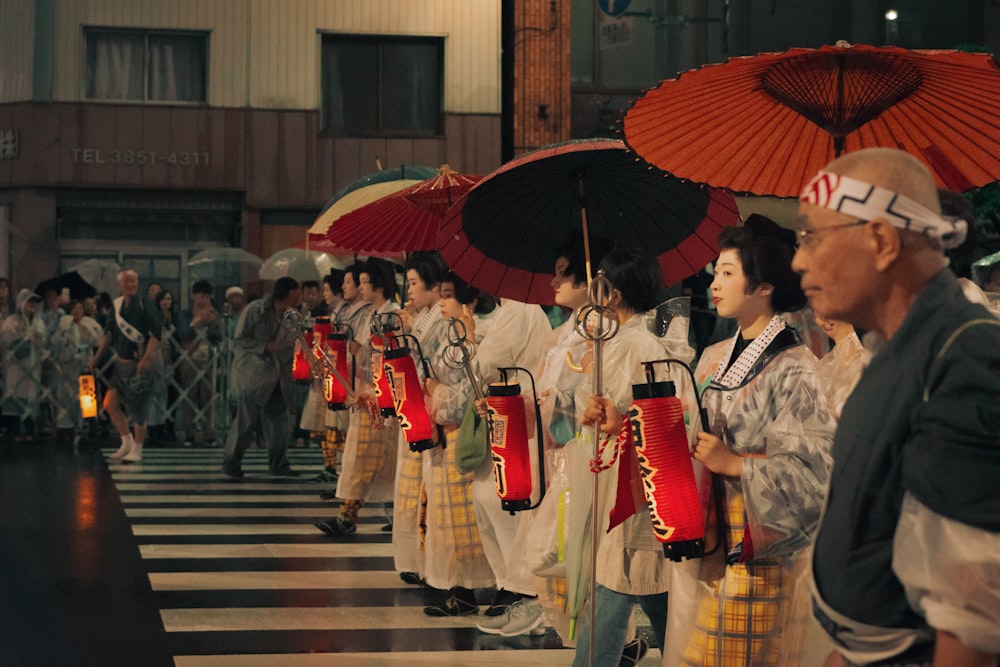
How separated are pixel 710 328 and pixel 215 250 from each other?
23.6 ft

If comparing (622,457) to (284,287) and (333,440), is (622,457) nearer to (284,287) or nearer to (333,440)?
(333,440)

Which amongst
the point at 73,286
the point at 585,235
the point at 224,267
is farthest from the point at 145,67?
the point at 585,235

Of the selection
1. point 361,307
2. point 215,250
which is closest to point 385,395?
point 361,307

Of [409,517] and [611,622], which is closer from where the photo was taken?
[611,622]

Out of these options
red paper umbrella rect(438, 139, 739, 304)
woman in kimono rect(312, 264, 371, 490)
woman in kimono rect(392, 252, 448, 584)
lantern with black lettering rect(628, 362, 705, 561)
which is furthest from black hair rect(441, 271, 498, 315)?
lantern with black lettering rect(628, 362, 705, 561)

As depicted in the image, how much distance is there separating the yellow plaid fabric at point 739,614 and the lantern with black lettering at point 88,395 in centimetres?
1189

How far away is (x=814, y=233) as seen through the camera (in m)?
2.55

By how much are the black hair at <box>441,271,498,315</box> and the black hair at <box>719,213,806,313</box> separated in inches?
118

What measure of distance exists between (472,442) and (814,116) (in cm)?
333

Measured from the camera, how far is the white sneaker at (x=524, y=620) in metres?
7.00

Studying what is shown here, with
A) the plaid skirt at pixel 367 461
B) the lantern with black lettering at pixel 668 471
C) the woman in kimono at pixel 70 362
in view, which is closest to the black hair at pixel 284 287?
the plaid skirt at pixel 367 461

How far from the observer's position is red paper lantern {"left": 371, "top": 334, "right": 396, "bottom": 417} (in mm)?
8141

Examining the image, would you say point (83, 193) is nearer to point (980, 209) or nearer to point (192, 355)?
point (192, 355)

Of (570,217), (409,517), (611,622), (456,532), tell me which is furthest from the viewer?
(409,517)
